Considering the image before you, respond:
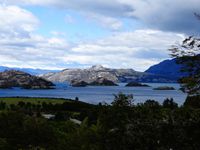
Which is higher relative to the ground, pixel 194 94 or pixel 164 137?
pixel 194 94

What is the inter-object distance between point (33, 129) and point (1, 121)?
8430 mm

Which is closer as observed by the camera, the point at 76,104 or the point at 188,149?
the point at 188,149

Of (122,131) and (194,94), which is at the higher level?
(194,94)

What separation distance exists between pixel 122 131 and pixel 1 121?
142ft

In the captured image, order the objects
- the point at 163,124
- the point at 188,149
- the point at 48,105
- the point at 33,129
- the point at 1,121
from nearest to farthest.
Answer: the point at 188,149
the point at 163,124
the point at 33,129
the point at 1,121
the point at 48,105

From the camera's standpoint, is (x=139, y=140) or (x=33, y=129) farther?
(x=33, y=129)

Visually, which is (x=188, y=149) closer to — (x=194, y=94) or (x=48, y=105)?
(x=194, y=94)

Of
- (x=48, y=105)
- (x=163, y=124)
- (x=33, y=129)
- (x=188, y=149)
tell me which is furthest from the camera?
(x=48, y=105)

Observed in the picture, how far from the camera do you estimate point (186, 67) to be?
2825 cm

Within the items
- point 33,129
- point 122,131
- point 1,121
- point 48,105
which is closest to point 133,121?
point 122,131

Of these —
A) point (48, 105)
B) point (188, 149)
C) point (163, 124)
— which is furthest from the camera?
point (48, 105)

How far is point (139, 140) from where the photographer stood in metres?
26.0

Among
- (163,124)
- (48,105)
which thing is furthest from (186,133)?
(48,105)

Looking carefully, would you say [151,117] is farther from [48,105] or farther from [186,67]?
[48,105]
